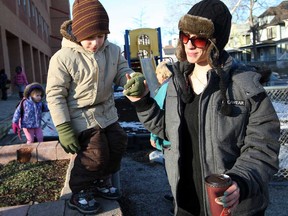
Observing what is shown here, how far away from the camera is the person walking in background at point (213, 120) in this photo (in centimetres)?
165

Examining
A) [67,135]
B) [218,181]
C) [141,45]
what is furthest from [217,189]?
[141,45]

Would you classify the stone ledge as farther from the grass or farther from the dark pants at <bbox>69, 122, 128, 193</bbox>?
the dark pants at <bbox>69, 122, 128, 193</bbox>

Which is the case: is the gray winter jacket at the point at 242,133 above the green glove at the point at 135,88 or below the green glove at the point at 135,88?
below

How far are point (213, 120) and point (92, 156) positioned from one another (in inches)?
57.7

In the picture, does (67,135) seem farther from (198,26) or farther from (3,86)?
(3,86)

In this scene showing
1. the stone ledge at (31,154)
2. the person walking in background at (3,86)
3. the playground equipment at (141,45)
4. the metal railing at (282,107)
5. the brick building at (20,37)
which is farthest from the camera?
the playground equipment at (141,45)

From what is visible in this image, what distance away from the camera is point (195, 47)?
1820mm

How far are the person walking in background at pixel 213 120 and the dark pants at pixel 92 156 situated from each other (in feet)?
3.32

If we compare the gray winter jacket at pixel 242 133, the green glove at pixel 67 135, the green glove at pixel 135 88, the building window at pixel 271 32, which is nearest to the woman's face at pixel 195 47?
the gray winter jacket at pixel 242 133

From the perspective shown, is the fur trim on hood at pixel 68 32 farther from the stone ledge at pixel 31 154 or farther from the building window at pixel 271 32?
the building window at pixel 271 32

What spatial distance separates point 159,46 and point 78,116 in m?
16.8

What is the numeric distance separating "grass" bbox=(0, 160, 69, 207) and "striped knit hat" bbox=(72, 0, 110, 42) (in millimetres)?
1701

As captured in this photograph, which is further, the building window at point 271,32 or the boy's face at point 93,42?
the building window at point 271,32

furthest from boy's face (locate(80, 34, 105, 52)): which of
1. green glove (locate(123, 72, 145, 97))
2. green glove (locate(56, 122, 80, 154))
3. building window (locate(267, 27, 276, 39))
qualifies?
building window (locate(267, 27, 276, 39))
